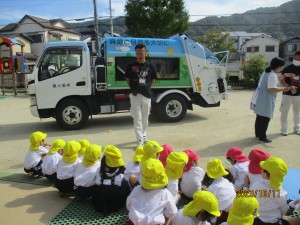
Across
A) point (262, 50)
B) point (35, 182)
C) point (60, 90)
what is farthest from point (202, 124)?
point (262, 50)

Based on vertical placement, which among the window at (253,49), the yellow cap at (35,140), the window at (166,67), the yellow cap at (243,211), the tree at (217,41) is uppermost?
the window at (253,49)

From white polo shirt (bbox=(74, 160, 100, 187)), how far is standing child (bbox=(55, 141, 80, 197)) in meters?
0.22

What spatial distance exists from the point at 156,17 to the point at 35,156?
17.5 metres

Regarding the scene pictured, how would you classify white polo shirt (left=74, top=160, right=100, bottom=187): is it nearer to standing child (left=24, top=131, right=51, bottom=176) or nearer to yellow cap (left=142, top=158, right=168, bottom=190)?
yellow cap (left=142, top=158, right=168, bottom=190)

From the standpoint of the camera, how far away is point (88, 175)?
135 inches

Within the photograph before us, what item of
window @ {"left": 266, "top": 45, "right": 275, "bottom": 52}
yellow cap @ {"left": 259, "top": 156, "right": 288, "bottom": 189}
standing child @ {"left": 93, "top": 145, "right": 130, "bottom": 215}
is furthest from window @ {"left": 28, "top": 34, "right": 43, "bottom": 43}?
yellow cap @ {"left": 259, "top": 156, "right": 288, "bottom": 189}

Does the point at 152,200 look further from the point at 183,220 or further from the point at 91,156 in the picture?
the point at 91,156

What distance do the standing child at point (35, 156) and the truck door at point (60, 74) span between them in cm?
339

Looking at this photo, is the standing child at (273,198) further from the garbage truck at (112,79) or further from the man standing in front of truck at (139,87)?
the garbage truck at (112,79)

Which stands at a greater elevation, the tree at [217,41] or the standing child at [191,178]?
the tree at [217,41]

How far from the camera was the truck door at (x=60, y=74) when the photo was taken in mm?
7461

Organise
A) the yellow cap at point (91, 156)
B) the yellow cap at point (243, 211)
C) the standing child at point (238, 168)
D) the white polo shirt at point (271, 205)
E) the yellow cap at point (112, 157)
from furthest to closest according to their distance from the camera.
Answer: the standing child at point (238, 168)
the yellow cap at point (91, 156)
the yellow cap at point (112, 157)
the white polo shirt at point (271, 205)
the yellow cap at point (243, 211)

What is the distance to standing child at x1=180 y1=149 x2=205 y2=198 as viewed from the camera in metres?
3.43

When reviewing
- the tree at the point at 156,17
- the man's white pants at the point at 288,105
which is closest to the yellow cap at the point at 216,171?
the man's white pants at the point at 288,105
